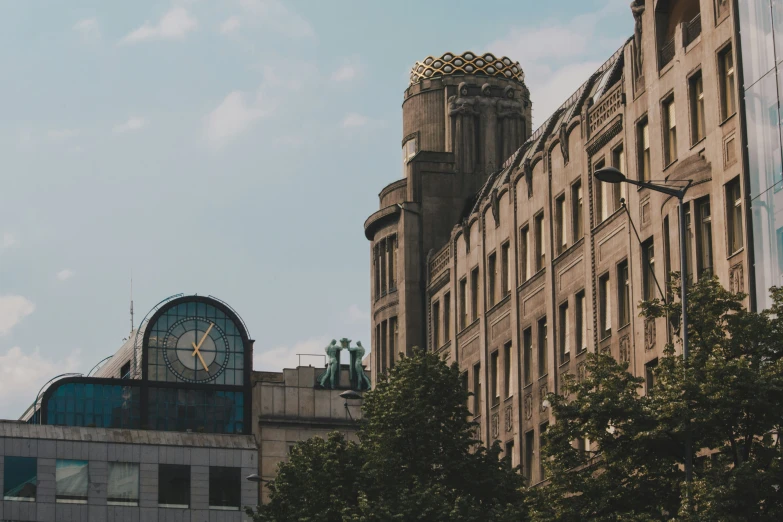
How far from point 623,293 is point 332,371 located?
2568 inches

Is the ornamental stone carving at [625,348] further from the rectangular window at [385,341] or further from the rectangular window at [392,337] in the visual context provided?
the rectangular window at [385,341]

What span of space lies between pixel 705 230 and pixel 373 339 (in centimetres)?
3599

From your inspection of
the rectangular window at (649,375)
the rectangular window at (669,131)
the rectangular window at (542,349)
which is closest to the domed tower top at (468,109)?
the rectangular window at (542,349)

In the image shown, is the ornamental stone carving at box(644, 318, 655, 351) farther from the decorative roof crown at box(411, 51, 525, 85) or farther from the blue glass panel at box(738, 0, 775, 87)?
the decorative roof crown at box(411, 51, 525, 85)

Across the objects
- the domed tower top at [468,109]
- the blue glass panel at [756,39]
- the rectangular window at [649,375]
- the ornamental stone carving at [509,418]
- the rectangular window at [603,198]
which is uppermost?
the domed tower top at [468,109]

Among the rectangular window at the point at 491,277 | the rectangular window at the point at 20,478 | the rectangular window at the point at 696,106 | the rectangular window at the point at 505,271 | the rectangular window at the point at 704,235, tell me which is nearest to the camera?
the rectangular window at the point at 704,235

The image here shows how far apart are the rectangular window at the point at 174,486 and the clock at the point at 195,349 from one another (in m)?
10.4

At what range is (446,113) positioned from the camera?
285ft

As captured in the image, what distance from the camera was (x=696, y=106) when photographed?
54.2 meters

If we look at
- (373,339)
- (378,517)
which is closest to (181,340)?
(373,339)

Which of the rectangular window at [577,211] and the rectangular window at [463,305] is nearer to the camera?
the rectangular window at [577,211]

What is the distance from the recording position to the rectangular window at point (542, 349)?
2641 inches

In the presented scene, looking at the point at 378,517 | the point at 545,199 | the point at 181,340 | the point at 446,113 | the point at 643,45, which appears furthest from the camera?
the point at 181,340

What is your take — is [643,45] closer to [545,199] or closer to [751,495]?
[545,199]
